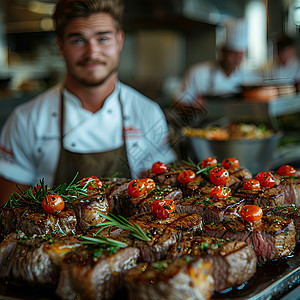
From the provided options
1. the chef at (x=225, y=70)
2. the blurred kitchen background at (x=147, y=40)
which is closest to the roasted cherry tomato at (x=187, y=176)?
the chef at (x=225, y=70)

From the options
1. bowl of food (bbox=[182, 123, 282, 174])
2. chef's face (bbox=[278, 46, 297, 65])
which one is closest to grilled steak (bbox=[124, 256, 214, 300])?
bowl of food (bbox=[182, 123, 282, 174])

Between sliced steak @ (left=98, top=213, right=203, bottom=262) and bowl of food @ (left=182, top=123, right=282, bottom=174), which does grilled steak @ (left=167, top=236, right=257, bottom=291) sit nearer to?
sliced steak @ (left=98, top=213, right=203, bottom=262)

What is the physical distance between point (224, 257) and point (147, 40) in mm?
7424

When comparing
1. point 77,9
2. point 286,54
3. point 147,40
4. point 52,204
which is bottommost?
point 52,204

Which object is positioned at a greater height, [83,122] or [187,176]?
[83,122]

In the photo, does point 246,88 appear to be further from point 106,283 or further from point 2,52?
point 2,52

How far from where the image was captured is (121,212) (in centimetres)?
205

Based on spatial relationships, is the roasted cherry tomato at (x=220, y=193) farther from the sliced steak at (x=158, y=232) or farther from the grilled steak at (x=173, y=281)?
the grilled steak at (x=173, y=281)

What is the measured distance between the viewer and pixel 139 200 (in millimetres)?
1962

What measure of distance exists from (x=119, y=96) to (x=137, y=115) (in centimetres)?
20

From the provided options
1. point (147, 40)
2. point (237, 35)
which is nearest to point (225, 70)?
point (237, 35)

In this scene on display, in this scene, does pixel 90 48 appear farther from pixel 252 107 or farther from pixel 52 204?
pixel 252 107

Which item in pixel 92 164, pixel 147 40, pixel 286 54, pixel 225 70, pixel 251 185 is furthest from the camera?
pixel 147 40

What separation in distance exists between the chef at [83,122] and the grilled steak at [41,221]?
98cm
